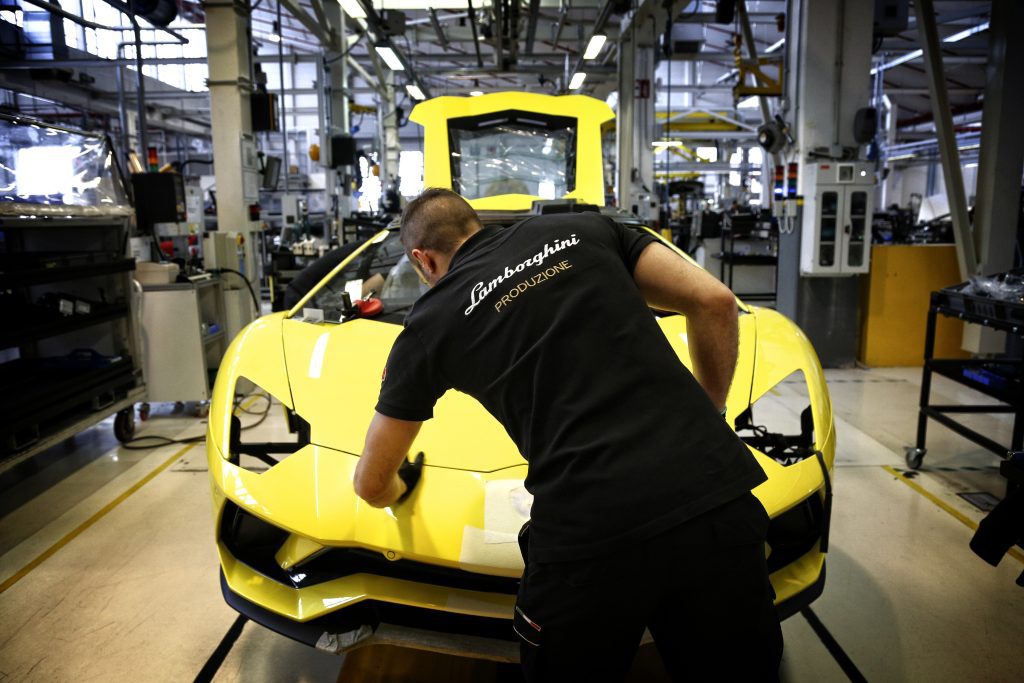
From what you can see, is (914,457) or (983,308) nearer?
(983,308)

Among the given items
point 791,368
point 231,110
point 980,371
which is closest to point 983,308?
point 980,371

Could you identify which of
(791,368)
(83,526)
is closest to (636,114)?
(791,368)

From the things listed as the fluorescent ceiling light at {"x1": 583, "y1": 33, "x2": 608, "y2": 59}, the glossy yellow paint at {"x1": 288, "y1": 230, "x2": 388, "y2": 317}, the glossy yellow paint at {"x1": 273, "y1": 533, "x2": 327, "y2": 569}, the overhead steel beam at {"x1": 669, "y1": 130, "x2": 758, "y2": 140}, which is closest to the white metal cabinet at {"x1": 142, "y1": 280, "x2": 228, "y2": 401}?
the glossy yellow paint at {"x1": 288, "y1": 230, "x2": 388, "y2": 317}

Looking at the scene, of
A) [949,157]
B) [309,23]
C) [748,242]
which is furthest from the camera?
[748,242]

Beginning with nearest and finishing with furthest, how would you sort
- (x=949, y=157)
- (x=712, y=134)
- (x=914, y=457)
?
1. (x=914, y=457)
2. (x=949, y=157)
3. (x=712, y=134)

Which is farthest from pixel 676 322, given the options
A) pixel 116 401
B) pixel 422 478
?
pixel 116 401

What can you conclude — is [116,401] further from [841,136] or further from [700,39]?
[700,39]

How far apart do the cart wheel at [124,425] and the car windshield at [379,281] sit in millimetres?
2391

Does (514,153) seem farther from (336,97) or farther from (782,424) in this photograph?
(336,97)

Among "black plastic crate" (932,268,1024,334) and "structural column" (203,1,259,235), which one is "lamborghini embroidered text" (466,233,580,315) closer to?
"black plastic crate" (932,268,1024,334)

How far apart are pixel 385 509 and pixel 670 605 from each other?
85 centimetres

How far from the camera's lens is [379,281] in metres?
3.17

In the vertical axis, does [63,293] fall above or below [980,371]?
above

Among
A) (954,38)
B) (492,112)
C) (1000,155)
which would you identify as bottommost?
(1000,155)
